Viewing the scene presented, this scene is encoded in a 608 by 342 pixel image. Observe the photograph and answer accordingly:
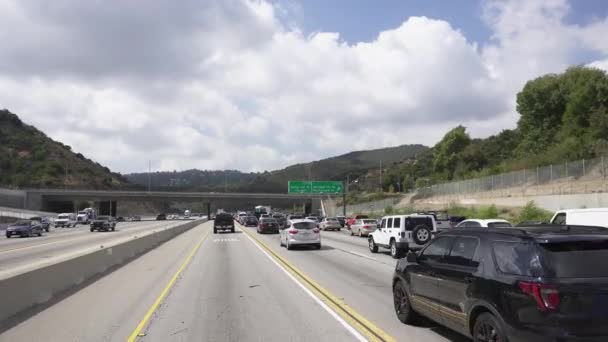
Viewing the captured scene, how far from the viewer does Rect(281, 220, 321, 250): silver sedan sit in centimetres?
2853

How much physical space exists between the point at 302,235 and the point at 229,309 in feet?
57.9

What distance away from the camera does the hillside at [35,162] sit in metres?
134

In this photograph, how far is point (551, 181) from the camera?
52562 millimetres

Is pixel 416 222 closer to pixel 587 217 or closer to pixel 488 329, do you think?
pixel 587 217

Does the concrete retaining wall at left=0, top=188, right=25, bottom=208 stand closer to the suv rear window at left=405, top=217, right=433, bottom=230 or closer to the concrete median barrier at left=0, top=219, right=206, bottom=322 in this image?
the concrete median barrier at left=0, top=219, right=206, bottom=322

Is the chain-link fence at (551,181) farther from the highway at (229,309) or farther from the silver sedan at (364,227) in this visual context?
the highway at (229,309)

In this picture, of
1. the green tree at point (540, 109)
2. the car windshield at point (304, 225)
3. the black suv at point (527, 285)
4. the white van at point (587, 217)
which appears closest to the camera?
the black suv at point (527, 285)

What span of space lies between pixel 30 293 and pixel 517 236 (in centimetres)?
953

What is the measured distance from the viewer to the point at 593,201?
4000 cm

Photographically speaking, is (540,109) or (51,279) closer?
(51,279)

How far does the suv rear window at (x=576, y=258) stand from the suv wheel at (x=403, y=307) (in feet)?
11.2

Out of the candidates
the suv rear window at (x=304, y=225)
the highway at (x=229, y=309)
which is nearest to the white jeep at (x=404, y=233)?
the highway at (x=229, y=309)

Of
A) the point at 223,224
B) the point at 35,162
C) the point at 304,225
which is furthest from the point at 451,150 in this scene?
the point at 304,225

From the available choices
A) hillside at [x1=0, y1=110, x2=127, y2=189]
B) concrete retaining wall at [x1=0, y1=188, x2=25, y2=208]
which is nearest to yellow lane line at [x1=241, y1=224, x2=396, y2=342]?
concrete retaining wall at [x1=0, y1=188, x2=25, y2=208]
